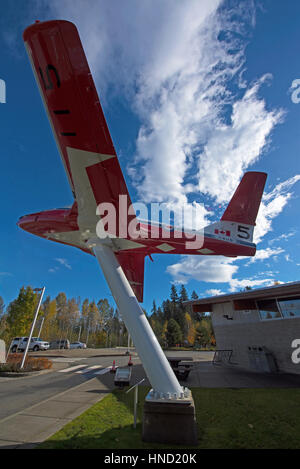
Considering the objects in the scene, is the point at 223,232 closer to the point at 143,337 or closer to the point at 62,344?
the point at 143,337

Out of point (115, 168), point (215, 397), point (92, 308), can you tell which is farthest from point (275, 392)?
point (92, 308)

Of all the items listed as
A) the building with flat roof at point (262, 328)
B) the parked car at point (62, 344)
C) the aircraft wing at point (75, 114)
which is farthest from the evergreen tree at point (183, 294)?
the aircraft wing at point (75, 114)

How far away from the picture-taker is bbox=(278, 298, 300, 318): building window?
11.5 metres

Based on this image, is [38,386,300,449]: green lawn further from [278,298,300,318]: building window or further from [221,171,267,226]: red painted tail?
[278,298,300,318]: building window

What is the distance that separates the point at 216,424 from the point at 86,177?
241 inches

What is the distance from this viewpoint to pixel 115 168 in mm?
4336

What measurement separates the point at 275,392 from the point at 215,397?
255 cm

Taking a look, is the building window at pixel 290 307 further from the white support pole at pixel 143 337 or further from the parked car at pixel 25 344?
the parked car at pixel 25 344

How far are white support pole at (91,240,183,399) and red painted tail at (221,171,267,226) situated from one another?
4.16 metres

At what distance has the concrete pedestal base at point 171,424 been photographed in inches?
141

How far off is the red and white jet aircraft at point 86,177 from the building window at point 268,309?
26.1ft
